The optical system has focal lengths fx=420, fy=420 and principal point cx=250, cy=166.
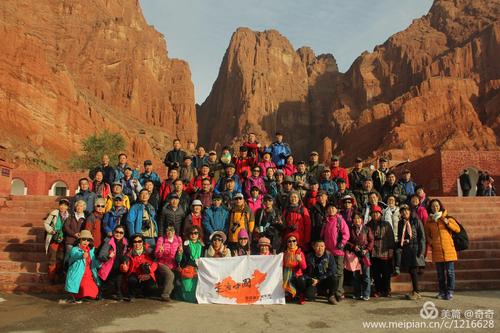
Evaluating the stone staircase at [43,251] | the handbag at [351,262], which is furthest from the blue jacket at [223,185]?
the stone staircase at [43,251]

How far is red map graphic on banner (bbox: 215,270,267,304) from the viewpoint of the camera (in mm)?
6766

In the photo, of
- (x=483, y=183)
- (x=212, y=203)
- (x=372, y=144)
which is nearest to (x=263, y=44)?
(x=372, y=144)

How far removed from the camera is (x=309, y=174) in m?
9.39

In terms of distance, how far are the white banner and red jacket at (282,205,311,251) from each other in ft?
2.13

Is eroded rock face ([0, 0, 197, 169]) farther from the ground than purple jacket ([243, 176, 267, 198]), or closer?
farther from the ground

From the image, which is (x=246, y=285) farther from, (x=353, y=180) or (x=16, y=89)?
(x=16, y=89)

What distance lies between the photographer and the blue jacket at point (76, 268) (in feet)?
21.7

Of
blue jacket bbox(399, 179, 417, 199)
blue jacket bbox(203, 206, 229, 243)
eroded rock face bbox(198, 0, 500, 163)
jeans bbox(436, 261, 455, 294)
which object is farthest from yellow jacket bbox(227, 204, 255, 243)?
eroded rock face bbox(198, 0, 500, 163)

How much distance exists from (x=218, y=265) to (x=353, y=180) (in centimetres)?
429

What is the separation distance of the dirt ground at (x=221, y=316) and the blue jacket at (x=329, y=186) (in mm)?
2504

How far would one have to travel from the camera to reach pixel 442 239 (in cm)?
710

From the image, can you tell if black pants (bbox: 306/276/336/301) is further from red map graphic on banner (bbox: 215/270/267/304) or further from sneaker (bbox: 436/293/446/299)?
sneaker (bbox: 436/293/446/299)

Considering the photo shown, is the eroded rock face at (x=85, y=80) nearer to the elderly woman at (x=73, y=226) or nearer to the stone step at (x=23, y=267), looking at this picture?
the stone step at (x=23, y=267)

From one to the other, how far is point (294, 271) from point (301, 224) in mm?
902
